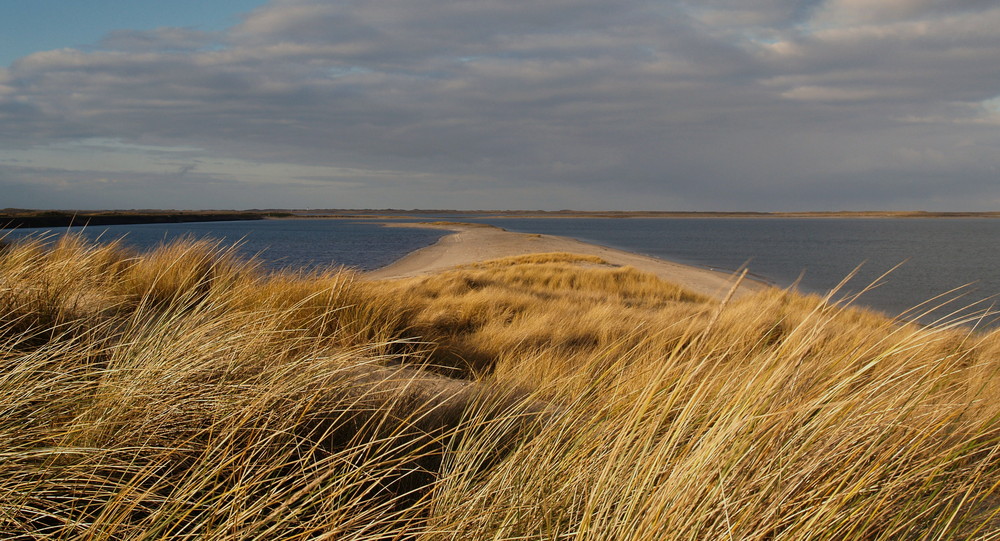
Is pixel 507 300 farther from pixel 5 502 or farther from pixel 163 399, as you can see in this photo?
pixel 5 502

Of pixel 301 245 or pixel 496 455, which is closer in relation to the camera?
pixel 496 455

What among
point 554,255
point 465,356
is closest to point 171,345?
point 465,356

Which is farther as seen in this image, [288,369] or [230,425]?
[288,369]

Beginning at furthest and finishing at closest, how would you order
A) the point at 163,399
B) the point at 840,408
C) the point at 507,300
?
the point at 507,300 < the point at 163,399 < the point at 840,408

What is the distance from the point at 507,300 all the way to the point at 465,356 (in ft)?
11.7

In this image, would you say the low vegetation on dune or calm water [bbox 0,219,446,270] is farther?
calm water [bbox 0,219,446,270]

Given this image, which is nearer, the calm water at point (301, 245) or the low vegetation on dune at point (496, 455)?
the low vegetation on dune at point (496, 455)

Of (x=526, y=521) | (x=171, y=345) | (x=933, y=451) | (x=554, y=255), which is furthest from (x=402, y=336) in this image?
(x=554, y=255)

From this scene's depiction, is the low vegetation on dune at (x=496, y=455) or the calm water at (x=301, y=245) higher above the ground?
the low vegetation on dune at (x=496, y=455)

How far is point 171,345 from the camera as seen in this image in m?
2.68

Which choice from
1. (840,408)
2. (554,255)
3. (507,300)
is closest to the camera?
(840,408)

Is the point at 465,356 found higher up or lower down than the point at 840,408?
lower down

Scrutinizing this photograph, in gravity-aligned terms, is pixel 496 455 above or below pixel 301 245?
above

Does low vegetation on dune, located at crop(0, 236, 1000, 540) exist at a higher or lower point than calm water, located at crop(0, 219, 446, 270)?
higher
